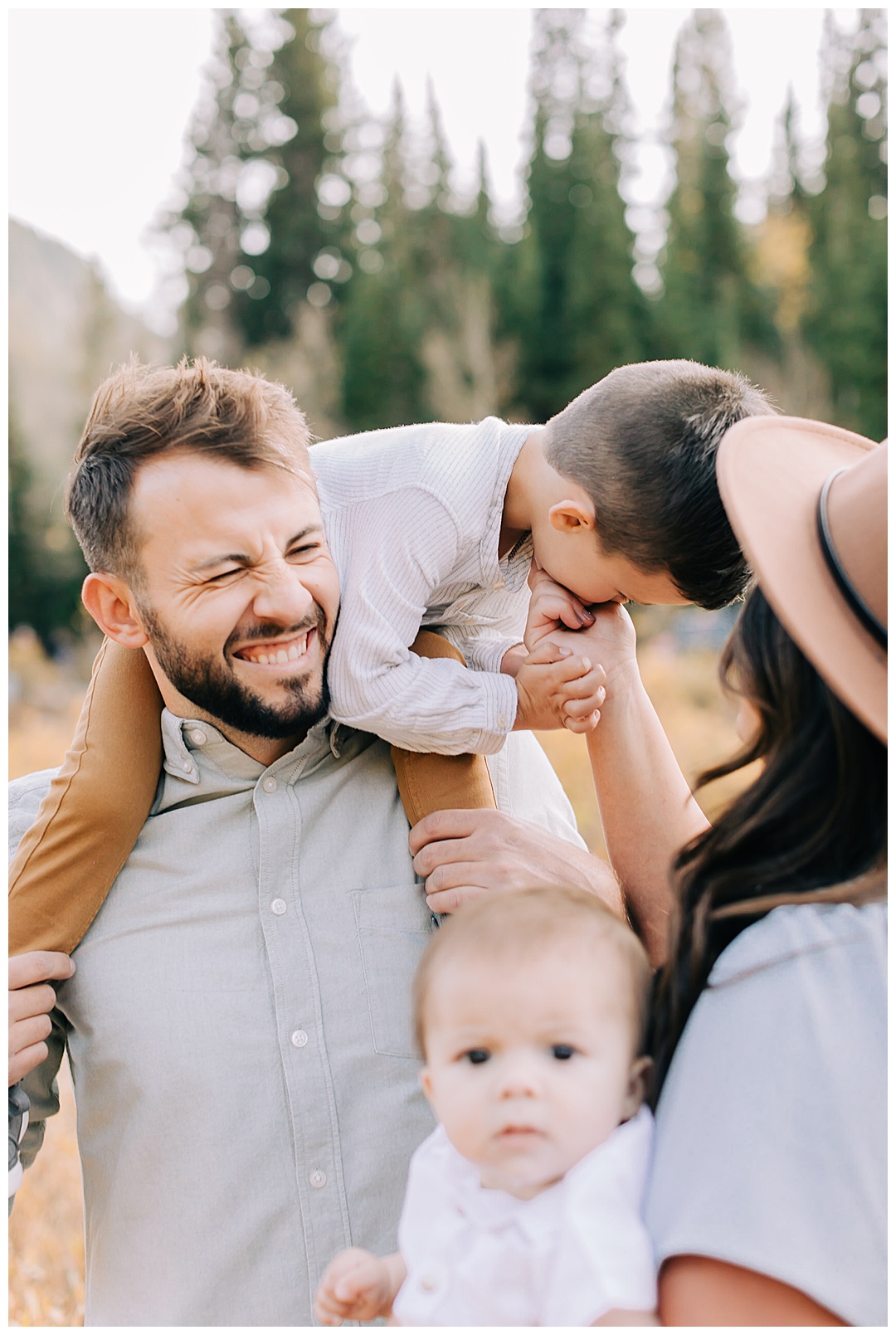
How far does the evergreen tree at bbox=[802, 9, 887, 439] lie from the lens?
2180cm

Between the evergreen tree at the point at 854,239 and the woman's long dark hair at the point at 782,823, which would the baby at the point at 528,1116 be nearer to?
the woman's long dark hair at the point at 782,823

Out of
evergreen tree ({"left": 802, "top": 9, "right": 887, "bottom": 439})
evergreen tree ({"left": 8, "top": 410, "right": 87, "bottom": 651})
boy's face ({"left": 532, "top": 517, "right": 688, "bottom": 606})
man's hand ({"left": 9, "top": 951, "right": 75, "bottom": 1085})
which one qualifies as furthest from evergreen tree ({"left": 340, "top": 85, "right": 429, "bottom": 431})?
man's hand ({"left": 9, "top": 951, "right": 75, "bottom": 1085})

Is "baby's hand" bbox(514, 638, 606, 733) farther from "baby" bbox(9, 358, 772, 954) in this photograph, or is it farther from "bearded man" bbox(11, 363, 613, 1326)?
"bearded man" bbox(11, 363, 613, 1326)

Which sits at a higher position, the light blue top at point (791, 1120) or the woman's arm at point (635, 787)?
the light blue top at point (791, 1120)

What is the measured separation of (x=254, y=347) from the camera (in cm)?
2794

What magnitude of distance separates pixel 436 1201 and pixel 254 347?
2834cm

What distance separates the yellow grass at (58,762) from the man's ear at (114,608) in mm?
1153

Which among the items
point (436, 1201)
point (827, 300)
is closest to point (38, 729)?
point (436, 1201)

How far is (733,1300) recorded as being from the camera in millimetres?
1174

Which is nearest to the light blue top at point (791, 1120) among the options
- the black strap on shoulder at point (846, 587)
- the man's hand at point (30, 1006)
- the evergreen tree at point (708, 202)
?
the black strap on shoulder at point (846, 587)

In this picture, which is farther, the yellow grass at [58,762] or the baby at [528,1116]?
the yellow grass at [58,762]

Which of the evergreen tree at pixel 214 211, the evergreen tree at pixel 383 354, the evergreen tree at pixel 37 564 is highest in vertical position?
→ the evergreen tree at pixel 214 211

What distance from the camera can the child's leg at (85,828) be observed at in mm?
2061

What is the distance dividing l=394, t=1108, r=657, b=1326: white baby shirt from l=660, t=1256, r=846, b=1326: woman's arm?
0.04m
